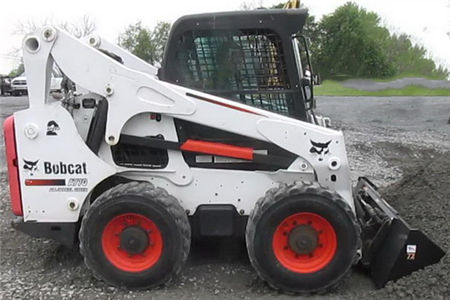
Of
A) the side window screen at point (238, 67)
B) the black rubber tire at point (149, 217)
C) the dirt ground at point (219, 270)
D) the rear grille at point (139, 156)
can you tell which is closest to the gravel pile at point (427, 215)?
the dirt ground at point (219, 270)

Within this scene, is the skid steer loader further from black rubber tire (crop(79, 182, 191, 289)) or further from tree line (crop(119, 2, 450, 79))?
tree line (crop(119, 2, 450, 79))

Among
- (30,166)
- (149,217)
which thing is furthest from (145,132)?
(30,166)

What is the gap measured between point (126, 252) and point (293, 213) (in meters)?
1.35

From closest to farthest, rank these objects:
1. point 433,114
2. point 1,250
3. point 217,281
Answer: point 217,281 < point 1,250 < point 433,114

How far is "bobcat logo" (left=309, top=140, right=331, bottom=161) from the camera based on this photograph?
441 cm

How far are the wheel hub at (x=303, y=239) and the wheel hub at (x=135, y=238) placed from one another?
112cm

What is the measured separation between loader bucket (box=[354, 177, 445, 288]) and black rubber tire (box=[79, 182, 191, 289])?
1491mm

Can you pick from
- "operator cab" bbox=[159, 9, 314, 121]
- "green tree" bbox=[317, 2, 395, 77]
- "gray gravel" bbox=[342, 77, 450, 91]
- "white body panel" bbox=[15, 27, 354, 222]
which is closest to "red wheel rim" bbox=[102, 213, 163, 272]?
"white body panel" bbox=[15, 27, 354, 222]

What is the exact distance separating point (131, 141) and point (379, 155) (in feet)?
23.8

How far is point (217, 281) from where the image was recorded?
15.0ft

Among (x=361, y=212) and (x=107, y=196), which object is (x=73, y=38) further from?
(x=361, y=212)

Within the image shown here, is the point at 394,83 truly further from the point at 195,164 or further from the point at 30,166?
the point at 30,166

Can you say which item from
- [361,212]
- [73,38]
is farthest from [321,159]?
[73,38]

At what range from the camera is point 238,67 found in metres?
4.68
